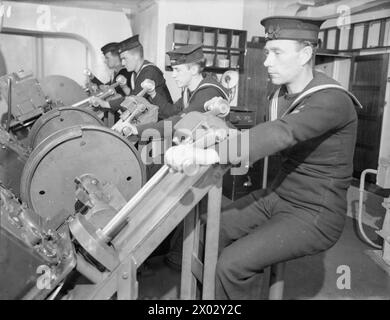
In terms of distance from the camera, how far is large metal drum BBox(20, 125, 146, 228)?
2.14m

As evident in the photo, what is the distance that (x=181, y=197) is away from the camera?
143 centimetres

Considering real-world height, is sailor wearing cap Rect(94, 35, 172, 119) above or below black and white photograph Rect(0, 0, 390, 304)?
above

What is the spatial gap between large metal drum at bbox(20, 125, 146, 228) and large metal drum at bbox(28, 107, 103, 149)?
98cm

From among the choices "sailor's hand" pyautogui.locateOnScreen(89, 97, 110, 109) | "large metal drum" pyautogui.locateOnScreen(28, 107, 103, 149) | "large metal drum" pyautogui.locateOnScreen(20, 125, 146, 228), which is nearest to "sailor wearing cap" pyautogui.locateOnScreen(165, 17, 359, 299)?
"large metal drum" pyautogui.locateOnScreen(20, 125, 146, 228)

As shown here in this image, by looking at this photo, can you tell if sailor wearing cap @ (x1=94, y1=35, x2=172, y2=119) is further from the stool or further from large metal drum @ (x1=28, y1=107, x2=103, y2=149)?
the stool

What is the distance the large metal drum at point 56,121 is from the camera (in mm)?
3174

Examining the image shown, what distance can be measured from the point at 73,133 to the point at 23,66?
514cm

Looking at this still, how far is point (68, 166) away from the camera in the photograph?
2186 millimetres

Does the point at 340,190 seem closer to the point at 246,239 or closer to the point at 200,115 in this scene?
the point at 246,239

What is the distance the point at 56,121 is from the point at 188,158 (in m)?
2.21

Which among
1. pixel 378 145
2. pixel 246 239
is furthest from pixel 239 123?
pixel 246 239

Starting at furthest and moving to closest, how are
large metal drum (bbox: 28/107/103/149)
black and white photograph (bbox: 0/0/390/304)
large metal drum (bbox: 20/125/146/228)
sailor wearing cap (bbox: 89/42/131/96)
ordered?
sailor wearing cap (bbox: 89/42/131/96), large metal drum (bbox: 28/107/103/149), large metal drum (bbox: 20/125/146/228), black and white photograph (bbox: 0/0/390/304)

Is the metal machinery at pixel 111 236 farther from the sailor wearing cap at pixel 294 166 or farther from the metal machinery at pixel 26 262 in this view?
the sailor wearing cap at pixel 294 166

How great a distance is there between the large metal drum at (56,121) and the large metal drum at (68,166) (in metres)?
0.98
